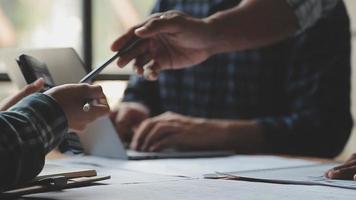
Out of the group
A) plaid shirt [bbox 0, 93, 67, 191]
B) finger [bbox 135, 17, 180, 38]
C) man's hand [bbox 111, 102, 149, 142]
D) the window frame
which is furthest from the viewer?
the window frame

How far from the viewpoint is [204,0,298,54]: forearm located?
1375mm

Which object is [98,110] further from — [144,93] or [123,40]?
[144,93]

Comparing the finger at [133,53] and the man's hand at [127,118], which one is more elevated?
the finger at [133,53]

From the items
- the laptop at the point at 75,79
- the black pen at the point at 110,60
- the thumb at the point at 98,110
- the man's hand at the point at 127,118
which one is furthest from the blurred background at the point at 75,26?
the thumb at the point at 98,110

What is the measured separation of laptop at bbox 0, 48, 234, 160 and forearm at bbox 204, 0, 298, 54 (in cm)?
23

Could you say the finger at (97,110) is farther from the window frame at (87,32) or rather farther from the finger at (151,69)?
the window frame at (87,32)

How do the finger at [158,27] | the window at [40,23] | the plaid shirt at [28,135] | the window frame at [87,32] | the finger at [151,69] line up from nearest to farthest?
the plaid shirt at [28,135]
the finger at [158,27]
the finger at [151,69]
the window at [40,23]
the window frame at [87,32]

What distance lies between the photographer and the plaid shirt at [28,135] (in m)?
0.73

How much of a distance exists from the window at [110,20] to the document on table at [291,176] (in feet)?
4.26

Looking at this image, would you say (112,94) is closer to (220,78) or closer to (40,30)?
(40,30)

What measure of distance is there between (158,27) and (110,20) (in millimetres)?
1210

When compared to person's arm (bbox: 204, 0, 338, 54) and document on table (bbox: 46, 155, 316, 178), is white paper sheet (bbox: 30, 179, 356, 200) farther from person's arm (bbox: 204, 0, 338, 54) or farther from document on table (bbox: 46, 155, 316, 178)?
person's arm (bbox: 204, 0, 338, 54)

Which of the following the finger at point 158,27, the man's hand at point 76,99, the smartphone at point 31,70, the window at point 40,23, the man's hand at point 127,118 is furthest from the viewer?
→ the window at point 40,23

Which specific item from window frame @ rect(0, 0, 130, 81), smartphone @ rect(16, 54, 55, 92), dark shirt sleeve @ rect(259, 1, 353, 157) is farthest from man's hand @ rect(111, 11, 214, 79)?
window frame @ rect(0, 0, 130, 81)
